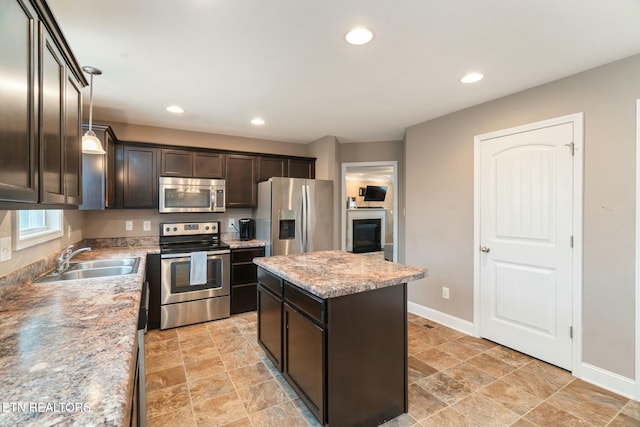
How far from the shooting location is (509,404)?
1.97 meters

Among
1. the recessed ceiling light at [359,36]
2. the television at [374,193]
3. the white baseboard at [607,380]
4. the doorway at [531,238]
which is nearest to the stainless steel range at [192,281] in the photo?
the recessed ceiling light at [359,36]

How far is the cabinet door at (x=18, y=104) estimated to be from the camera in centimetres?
85

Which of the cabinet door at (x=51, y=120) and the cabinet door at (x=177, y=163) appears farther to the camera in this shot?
the cabinet door at (x=177, y=163)

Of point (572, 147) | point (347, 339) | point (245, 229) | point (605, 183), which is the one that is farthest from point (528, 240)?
point (245, 229)

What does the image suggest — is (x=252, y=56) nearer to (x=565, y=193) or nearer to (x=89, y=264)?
(x=89, y=264)

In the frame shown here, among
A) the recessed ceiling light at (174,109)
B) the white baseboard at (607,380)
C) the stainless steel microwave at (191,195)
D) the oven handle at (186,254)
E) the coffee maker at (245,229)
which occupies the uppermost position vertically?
the recessed ceiling light at (174,109)

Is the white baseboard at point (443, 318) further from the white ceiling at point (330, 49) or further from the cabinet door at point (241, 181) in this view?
the cabinet door at point (241, 181)

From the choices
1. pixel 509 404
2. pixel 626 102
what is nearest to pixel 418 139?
pixel 626 102

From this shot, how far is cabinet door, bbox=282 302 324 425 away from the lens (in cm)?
166

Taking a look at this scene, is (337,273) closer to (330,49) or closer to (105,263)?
(330,49)

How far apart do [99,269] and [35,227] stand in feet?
1.76

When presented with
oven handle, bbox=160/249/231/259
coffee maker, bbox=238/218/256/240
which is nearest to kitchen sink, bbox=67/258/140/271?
oven handle, bbox=160/249/231/259

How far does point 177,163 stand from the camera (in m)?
3.70

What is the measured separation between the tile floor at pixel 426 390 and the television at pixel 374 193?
5.71 meters
